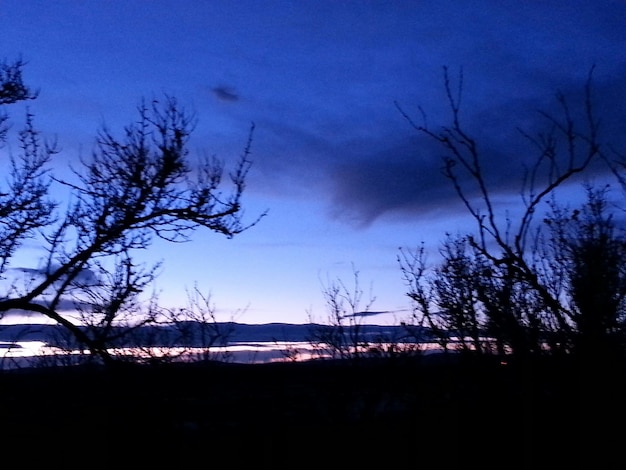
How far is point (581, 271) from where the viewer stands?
9539mm

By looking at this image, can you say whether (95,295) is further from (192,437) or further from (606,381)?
(606,381)

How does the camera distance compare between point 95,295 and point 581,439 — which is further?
point 95,295

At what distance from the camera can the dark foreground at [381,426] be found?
762cm

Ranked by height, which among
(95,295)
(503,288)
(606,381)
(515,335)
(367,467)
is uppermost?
(95,295)

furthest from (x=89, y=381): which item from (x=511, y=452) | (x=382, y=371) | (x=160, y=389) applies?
(x=511, y=452)

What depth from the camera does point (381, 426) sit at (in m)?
8.52

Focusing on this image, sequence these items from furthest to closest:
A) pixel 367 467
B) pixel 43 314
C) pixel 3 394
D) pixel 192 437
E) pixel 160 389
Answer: pixel 43 314 → pixel 160 389 → pixel 3 394 → pixel 192 437 → pixel 367 467

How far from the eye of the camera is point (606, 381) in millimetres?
7996

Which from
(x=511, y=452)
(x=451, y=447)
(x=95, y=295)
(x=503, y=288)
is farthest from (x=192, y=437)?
Answer: (x=95, y=295)

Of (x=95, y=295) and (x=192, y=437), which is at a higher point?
(x=95, y=295)

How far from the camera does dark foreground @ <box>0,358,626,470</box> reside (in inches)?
300

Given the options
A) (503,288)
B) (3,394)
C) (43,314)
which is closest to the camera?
(503,288)

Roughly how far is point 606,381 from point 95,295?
10552 millimetres

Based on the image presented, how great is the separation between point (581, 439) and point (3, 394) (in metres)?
9.42
